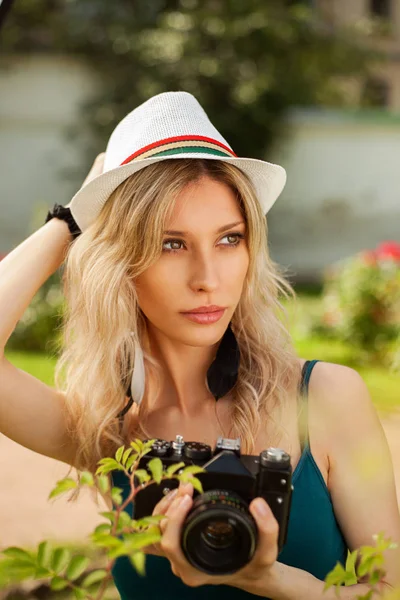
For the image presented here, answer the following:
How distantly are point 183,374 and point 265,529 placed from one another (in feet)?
2.66

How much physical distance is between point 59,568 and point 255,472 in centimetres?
48

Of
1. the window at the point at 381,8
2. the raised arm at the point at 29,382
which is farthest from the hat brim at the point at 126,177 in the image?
the window at the point at 381,8

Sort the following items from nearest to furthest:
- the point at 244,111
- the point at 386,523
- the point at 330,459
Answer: the point at 386,523 → the point at 330,459 → the point at 244,111

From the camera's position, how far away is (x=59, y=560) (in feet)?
3.27

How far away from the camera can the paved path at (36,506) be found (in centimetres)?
414

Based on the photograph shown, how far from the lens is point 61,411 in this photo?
2051 mm

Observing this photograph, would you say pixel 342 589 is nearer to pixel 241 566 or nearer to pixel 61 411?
pixel 241 566

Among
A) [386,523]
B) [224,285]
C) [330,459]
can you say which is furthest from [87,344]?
[386,523]

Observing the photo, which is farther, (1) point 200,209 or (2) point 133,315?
(2) point 133,315

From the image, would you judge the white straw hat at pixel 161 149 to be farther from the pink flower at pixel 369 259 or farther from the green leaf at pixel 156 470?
the pink flower at pixel 369 259

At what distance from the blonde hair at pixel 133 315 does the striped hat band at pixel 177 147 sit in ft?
0.08

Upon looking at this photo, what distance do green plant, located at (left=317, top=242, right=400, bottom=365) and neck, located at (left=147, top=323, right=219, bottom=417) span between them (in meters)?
5.42

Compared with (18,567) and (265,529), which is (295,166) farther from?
(18,567)

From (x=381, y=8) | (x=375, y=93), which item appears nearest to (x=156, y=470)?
(x=375, y=93)
